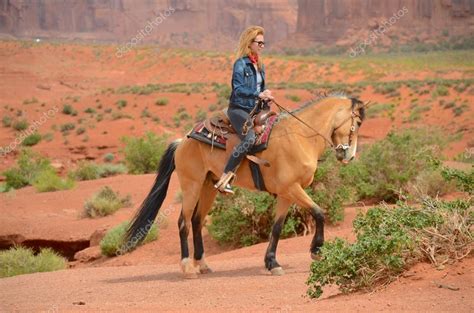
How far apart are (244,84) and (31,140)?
31.0m

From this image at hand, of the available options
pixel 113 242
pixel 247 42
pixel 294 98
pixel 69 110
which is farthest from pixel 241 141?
pixel 69 110

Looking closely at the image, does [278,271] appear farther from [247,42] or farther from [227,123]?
[247,42]

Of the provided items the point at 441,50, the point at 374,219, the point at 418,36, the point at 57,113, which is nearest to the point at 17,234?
the point at 374,219

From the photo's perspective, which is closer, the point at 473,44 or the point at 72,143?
the point at 72,143

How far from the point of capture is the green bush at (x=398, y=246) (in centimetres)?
688

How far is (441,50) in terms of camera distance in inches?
3588

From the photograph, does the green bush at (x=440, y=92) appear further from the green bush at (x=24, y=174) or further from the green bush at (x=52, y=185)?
the green bush at (x=52, y=185)

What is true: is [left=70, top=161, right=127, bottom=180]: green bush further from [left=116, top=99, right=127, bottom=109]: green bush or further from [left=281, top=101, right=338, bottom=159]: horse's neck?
[left=116, top=99, right=127, bottom=109]: green bush

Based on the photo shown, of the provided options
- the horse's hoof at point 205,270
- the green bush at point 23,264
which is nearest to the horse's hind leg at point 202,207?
the horse's hoof at point 205,270

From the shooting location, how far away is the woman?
973 centimetres

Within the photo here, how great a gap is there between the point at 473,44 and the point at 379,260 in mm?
87797

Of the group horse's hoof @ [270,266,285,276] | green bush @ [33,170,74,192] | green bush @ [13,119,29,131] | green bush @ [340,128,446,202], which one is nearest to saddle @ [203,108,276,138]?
horse's hoof @ [270,266,285,276]

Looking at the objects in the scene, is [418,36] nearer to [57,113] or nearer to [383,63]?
[383,63]

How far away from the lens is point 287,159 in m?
9.73
